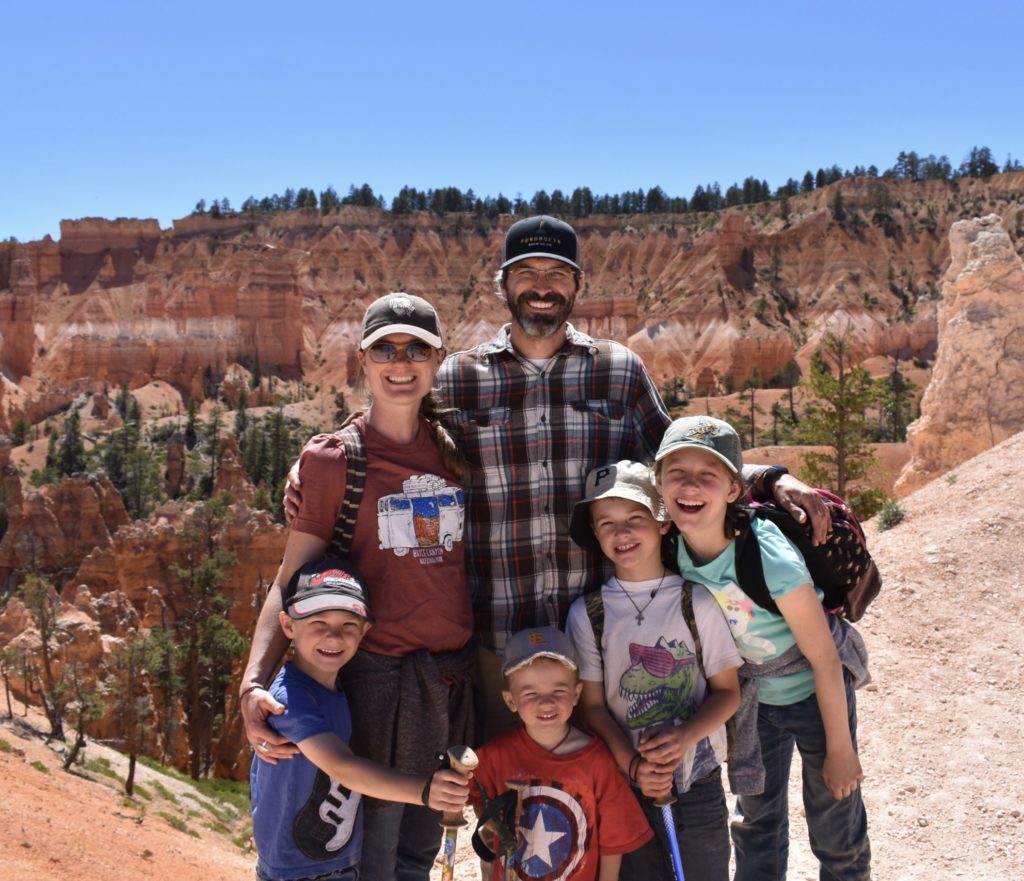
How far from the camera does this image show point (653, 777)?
10.0ft

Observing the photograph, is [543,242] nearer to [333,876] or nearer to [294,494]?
[294,494]

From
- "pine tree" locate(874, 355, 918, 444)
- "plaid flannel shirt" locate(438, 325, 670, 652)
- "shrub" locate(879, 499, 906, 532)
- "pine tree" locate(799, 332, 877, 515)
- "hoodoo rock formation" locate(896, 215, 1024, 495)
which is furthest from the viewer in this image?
"pine tree" locate(874, 355, 918, 444)

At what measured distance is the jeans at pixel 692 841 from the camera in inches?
126

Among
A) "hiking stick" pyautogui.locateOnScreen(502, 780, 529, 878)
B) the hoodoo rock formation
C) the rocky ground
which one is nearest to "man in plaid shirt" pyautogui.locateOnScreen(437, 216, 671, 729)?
"hiking stick" pyautogui.locateOnScreen(502, 780, 529, 878)

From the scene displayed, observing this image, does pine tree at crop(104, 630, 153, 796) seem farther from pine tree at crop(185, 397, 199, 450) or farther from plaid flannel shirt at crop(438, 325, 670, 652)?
pine tree at crop(185, 397, 199, 450)

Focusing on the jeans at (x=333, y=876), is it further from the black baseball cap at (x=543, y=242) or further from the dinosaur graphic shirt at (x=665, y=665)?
the black baseball cap at (x=543, y=242)

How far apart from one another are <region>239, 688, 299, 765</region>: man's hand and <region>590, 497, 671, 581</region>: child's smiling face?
1313mm

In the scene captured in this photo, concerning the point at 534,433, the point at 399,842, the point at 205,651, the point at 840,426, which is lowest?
the point at 205,651

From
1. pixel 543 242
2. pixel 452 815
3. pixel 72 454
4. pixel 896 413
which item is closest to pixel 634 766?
pixel 452 815

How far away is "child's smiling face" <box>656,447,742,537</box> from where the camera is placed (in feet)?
10.5

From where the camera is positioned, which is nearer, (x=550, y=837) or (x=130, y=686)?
(x=550, y=837)

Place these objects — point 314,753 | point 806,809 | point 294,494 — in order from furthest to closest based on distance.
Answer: point 806,809 < point 294,494 < point 314,753

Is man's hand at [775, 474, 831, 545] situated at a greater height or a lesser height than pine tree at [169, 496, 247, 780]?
greater

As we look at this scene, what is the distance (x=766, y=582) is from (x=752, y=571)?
0.06 m
